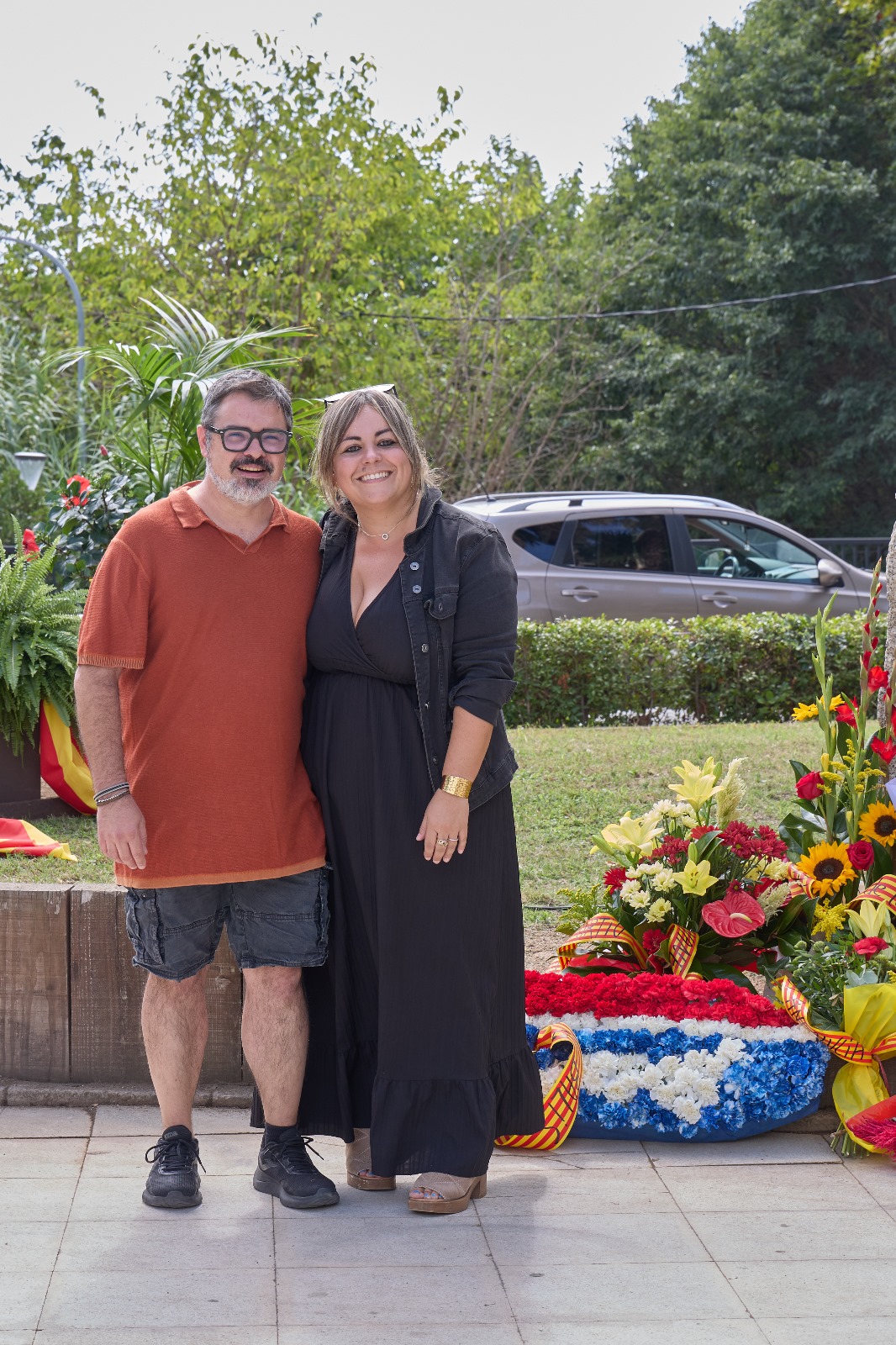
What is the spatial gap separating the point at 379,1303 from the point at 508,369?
1842 cm

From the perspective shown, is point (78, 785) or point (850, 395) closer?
point (78, 785)

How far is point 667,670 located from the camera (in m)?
9.24

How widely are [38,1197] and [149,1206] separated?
264 mm

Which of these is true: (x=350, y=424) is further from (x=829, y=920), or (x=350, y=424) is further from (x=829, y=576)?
(x=829, y=576)

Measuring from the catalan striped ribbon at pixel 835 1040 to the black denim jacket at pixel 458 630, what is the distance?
1.05m

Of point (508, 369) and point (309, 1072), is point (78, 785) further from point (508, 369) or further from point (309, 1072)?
point (508, 369)

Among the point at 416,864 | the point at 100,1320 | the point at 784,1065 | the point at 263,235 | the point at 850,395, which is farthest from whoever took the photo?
the point at 850,395

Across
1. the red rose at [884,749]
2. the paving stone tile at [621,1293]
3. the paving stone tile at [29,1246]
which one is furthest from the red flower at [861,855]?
the paving stone tile at [29,1246]

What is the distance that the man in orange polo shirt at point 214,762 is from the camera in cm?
312

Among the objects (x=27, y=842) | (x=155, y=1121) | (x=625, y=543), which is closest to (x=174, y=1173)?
(x=155, y=1121)

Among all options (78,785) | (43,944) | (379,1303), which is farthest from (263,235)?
(379,1303)

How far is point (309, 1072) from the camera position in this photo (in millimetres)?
3396

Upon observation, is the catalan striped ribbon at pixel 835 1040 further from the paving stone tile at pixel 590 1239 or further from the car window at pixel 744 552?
the car window at pixel 744 552

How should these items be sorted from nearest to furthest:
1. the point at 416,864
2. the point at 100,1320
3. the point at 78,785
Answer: the point at 100,1320 < the point at 416,864 < the point at 78,785
